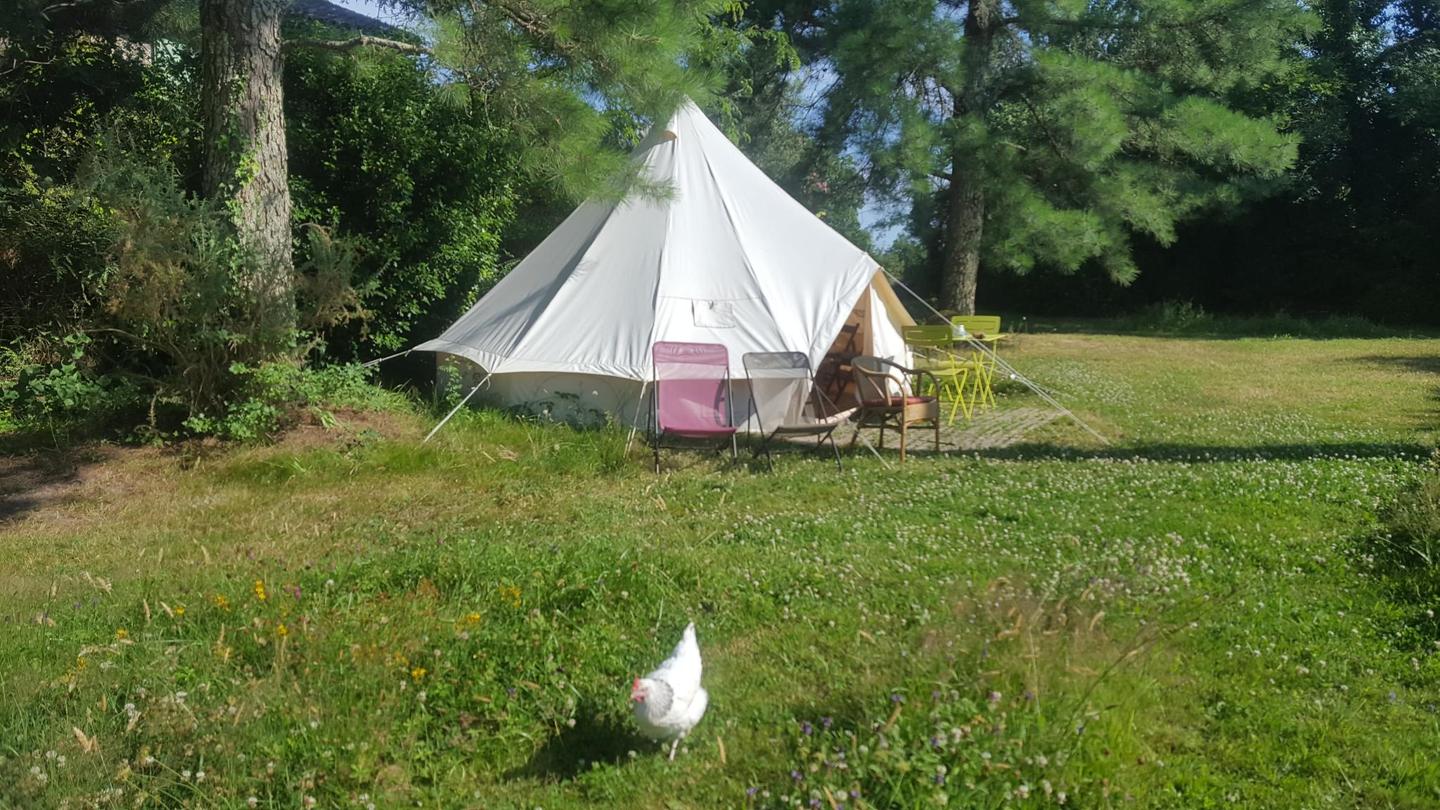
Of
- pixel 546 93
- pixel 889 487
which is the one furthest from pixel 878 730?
pixel 546 93

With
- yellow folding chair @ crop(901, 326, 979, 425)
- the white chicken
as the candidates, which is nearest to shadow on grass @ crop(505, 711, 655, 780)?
the white chicken

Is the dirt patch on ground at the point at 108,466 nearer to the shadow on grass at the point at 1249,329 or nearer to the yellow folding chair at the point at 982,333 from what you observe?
the yellow folding chair at the point at 982,333

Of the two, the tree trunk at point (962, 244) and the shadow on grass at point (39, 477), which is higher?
the tree trunk at point (962, 244)

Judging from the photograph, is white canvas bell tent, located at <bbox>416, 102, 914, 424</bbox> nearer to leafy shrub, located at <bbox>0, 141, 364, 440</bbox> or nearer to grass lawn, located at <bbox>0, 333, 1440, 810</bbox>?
leafy shrub, located at <bbox>0, 141, 364, 440</bbox>

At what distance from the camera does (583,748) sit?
10.1 feet

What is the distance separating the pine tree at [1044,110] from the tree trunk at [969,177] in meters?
0.02

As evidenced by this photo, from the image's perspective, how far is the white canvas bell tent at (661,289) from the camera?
26.0 ft

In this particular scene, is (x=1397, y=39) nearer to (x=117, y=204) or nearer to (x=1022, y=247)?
(x=1022, y=247)

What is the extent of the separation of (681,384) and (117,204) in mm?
3776

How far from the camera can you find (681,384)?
298 inches

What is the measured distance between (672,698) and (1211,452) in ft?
18.6

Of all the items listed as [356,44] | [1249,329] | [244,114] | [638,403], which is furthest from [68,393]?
[1249,329]

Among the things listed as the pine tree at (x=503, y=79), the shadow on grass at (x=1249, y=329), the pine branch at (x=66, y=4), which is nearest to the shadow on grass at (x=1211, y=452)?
the pine tree at (x=503, y=79)

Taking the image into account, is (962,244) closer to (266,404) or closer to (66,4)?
(266,404)
